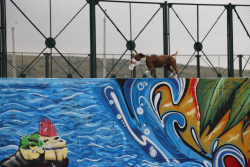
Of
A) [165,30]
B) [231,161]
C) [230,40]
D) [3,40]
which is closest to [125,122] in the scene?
[231,161]

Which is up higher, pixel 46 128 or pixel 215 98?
pixel 215 98

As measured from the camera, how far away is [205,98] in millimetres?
7203

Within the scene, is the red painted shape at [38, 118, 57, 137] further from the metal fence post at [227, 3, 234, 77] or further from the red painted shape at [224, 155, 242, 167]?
the metal fence post at [227, 3, 234, 77]

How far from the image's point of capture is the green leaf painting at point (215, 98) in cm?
716

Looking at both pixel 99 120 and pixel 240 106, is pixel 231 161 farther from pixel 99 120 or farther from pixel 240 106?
pixel 99 120

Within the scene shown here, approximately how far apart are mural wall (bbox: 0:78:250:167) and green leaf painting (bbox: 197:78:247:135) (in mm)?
29

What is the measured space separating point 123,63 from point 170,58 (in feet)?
15.0

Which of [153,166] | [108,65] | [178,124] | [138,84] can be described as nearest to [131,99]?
[138,84]

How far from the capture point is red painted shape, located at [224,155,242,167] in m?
7.14

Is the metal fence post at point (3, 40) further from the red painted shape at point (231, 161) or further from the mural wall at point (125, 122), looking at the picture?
the red painted shape at point (231, 161)

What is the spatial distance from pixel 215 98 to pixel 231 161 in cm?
187

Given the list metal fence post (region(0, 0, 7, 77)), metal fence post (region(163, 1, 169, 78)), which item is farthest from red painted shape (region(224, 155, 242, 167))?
metal fence post (region(0, 0, 7, 77))

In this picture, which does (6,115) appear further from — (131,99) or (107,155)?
(131,99)

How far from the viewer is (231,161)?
718cm
